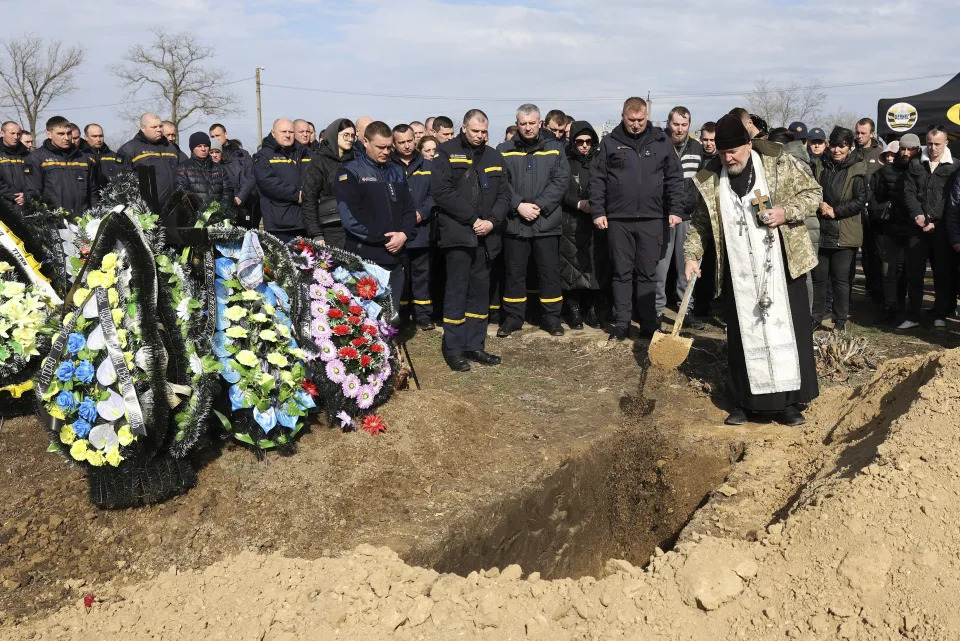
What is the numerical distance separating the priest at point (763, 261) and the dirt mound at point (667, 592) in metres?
1.62

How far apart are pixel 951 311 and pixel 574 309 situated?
3995 mm

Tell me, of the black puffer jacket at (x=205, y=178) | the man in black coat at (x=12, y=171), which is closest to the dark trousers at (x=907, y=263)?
the black puffer jacket at (x=205, y=178)

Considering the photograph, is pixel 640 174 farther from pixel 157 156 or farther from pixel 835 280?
pixel 157 156

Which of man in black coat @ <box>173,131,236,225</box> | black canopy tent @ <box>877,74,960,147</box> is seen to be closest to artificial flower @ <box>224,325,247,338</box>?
man in black coat @ <box>173,131,236,225</box>

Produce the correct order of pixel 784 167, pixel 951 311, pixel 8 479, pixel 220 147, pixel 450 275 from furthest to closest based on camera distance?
pixel 220 147 < pixel 951 311 < pixel 450 275 < pixel 784 167 < pixel 8 479

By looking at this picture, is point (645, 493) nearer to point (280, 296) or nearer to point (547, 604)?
point (547, 604)

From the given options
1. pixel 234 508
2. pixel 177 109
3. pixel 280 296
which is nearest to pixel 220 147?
pixel 280 296

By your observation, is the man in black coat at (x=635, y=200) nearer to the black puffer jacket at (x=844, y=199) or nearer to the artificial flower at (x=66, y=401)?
the black puffer jacket at (x=844, y=199)

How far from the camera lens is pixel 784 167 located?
541 centimetres

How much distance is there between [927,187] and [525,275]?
13.8ft

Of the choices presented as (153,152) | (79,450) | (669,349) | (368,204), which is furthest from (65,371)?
(153,152)

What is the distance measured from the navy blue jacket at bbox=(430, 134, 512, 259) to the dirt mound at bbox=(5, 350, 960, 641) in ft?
11.4

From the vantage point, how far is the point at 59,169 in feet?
30.5

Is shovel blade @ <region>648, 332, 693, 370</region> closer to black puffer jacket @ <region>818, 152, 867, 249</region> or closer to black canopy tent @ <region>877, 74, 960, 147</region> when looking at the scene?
black puffer jacket @ <region>818, 152, 867, 249</region>
